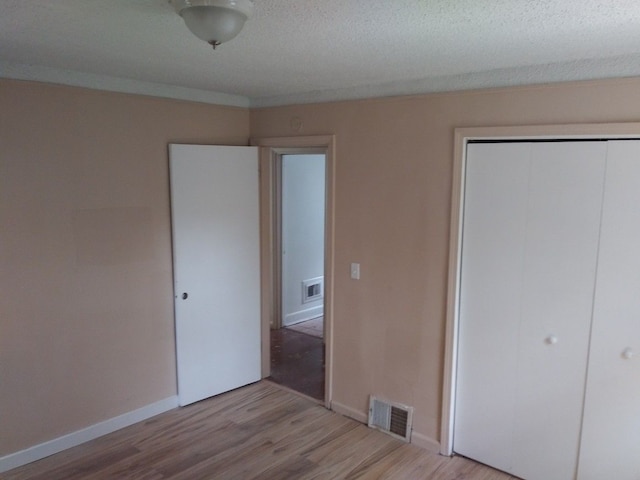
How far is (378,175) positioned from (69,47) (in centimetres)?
189

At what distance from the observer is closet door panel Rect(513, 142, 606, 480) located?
2525mm

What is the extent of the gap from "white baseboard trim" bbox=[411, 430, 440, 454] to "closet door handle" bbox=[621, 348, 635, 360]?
49.5 inches

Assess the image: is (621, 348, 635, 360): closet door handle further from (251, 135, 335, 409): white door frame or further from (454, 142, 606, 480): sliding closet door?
(251, 135, 335, 409): white door frame

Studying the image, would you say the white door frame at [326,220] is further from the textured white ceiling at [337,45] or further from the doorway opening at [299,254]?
the doorway opening at [299,254]

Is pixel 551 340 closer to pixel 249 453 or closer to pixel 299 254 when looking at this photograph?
pixel 249 453

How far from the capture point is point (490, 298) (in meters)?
2.89

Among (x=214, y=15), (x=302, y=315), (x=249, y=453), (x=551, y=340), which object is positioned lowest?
(x=249, y=453)

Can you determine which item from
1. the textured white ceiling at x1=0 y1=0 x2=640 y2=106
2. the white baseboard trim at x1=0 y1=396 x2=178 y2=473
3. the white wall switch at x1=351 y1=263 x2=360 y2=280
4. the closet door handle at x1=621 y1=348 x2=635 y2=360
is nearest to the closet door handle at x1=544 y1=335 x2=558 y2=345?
the closet door handle at x1=621 y1=348 x2=635 y2=360

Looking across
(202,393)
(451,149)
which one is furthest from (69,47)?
(202,393)

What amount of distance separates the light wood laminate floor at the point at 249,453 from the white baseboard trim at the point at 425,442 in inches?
1.4

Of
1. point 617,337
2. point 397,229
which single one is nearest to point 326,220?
point 397,229

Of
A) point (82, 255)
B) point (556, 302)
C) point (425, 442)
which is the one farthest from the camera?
point (425, 442)

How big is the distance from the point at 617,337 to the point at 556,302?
12.7 inches

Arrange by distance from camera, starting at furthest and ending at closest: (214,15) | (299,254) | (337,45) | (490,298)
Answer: (299,254) < (490,298) < (337,45) < (214,15)
